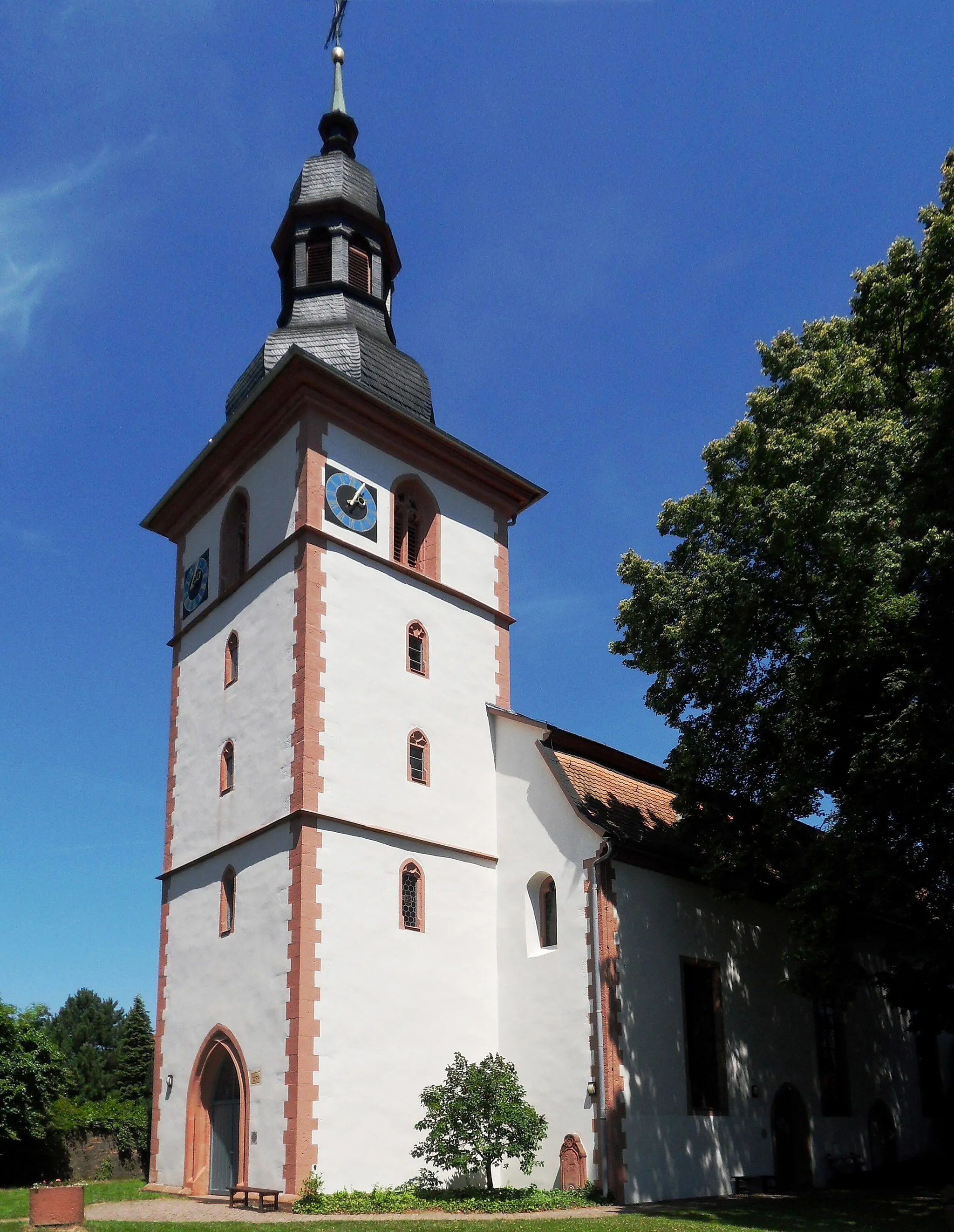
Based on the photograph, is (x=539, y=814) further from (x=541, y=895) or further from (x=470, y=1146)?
(x=470, y=1146)

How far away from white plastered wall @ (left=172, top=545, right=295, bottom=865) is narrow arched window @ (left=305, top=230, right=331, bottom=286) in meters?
7.16

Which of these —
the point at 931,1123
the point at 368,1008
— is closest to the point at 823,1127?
the point at 931,1123

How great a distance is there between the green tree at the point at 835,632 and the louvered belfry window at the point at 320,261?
381 inches

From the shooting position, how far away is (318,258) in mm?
26109

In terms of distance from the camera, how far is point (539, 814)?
21.7 m

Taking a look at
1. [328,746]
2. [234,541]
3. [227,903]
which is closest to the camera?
[328,746]

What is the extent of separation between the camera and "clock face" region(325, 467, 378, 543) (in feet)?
73.1

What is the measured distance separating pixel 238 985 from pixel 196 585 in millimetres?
8841

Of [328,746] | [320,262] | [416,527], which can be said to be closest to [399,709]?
[328,746]

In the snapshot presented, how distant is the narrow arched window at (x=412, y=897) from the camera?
809 inches

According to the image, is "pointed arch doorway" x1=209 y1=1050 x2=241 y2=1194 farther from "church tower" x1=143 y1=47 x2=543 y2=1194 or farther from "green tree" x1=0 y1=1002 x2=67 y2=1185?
"green tree" x1=0 y1=1002 x2=67 y2=1185

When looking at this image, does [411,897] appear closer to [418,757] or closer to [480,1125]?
[418,757]

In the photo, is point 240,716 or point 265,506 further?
point 265,506

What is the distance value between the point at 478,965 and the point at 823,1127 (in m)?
7.94
